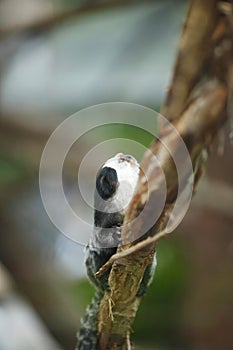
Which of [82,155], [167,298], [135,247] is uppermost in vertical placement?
[82,155]

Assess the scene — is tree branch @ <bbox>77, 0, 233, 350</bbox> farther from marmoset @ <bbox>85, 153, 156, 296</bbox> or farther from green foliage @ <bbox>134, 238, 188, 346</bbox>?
green foliage @ <bbox>134, 238, 188, 346</bbox>

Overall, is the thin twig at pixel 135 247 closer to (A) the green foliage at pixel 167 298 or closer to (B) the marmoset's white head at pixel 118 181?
(B) the marmoset's white head at pixel 118 181

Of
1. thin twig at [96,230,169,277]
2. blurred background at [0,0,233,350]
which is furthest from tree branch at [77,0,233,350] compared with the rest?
blurred background at [0,0,233,350]

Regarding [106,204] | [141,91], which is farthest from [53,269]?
[106,204]

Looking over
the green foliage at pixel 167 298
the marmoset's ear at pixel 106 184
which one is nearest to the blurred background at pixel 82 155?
the green foliage at pixel 167 298

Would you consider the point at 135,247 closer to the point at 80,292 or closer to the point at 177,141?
the point at 177,141

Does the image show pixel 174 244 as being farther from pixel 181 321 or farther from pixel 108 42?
pixel 108 42

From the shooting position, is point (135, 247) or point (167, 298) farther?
point (167, 298)

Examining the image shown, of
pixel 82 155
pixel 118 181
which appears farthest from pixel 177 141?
pixel 82 155
